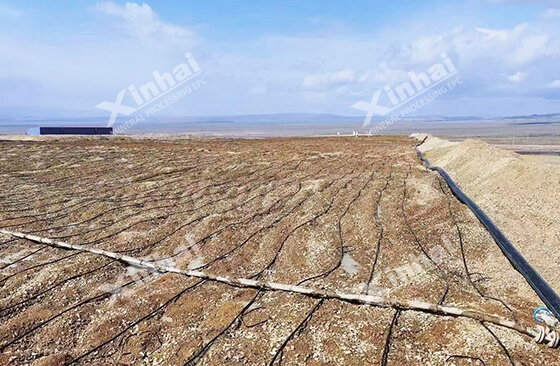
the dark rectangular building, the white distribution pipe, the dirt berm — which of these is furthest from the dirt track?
the dark rectangular building

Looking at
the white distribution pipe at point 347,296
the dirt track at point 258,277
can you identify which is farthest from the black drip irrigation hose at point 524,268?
the white distribution pipe at point 347,296

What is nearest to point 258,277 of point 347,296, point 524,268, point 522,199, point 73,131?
point 347,296

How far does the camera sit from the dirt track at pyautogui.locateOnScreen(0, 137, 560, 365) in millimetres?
3504

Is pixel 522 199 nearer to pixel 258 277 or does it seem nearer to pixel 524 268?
pixel 524 268

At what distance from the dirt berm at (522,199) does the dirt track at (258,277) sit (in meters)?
0.63

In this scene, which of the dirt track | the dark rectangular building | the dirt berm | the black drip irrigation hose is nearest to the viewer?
the dirt track

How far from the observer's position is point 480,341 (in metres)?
3.45

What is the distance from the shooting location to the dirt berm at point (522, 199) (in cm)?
575

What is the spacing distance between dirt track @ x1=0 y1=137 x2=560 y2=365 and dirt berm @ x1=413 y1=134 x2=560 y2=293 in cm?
63

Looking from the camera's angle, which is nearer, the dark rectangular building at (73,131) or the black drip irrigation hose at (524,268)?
the black drip irrigation hose at (524,268)

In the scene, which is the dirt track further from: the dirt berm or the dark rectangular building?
the dark rectangular building

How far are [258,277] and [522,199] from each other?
5.95 m

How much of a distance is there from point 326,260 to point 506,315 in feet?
7.52

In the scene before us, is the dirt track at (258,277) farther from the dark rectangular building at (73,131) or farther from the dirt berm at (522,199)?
the dark rectangular building at (73,131)
